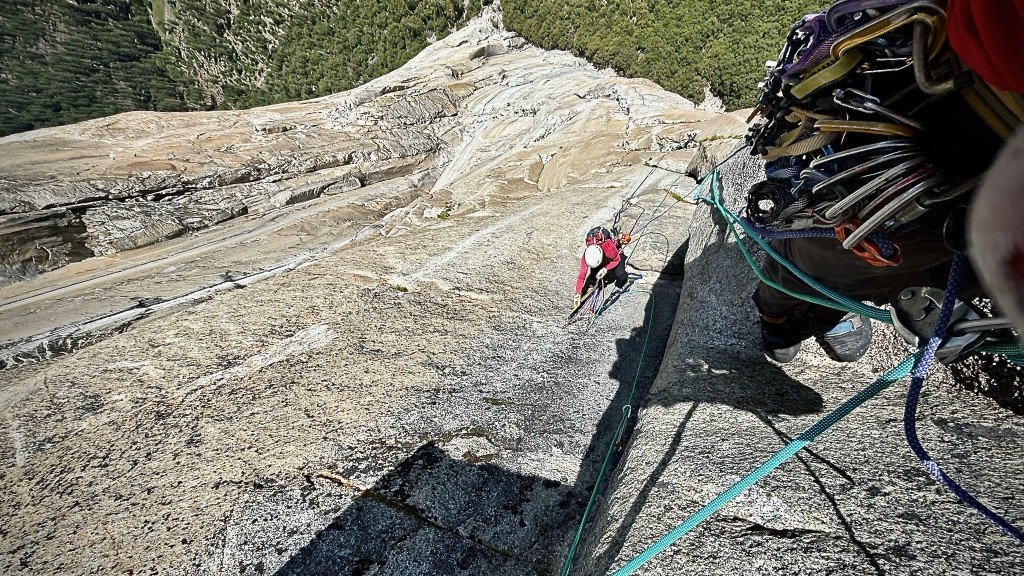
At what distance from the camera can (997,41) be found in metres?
0.94

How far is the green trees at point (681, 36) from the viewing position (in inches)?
1027

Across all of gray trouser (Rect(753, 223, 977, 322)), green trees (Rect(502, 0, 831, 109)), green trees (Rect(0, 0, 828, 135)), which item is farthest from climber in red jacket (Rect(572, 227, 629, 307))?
green trees (Rect(0, 0, 828, 135))

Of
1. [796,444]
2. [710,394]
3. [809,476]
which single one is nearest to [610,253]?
[710,394]

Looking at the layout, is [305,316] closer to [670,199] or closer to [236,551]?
[236,551]

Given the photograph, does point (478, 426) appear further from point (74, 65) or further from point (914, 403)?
point (74, 65)

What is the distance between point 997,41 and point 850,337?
8.97 ft

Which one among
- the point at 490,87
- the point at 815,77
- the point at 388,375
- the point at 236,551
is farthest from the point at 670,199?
the point at 490,87

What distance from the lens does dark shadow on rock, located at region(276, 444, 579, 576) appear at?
10.3 ft

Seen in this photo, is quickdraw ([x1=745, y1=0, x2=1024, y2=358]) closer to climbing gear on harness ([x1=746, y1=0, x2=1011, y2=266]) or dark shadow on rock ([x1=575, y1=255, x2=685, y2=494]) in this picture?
climbing gear on harness ([x1=746, y1=0, x2=1011, y2=266])

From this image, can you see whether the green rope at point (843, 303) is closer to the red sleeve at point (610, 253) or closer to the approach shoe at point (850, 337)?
the approach shoe at point (850, 337)

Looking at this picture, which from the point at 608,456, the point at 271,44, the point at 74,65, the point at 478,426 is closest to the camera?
the point at 608,456

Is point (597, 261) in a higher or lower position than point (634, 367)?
higher

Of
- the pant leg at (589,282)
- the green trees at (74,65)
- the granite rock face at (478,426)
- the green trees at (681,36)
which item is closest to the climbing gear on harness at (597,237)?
the pant leg at (589,282)

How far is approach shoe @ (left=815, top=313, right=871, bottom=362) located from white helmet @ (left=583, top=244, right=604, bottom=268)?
3.00m
